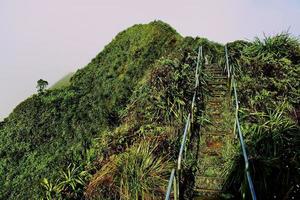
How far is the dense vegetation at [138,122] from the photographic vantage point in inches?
329

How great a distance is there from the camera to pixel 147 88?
13539mm

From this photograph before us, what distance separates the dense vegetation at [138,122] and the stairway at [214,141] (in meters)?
0.27

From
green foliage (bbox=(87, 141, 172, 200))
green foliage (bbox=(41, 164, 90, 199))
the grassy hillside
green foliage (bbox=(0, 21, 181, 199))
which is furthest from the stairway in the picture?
the grassy hillside

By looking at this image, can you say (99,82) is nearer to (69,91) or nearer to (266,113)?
(69,91)

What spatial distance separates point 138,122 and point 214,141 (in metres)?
2.70

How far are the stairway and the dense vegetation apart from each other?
0.27m

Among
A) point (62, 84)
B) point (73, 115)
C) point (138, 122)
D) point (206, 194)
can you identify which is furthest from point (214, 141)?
point (62, 84)

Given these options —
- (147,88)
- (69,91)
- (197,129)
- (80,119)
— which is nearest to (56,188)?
(197,129)

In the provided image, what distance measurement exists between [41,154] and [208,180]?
8404 mm

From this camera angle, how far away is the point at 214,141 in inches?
377

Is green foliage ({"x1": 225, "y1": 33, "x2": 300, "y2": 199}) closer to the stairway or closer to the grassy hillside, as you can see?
the stairway

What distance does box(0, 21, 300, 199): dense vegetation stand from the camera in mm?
8359

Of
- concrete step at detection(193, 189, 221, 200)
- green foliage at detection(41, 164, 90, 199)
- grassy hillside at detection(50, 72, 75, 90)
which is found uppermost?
grassy hillside at detection(50, 72, 75, 90)

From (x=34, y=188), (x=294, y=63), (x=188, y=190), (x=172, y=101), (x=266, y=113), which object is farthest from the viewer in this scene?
(x=294, y=63)
